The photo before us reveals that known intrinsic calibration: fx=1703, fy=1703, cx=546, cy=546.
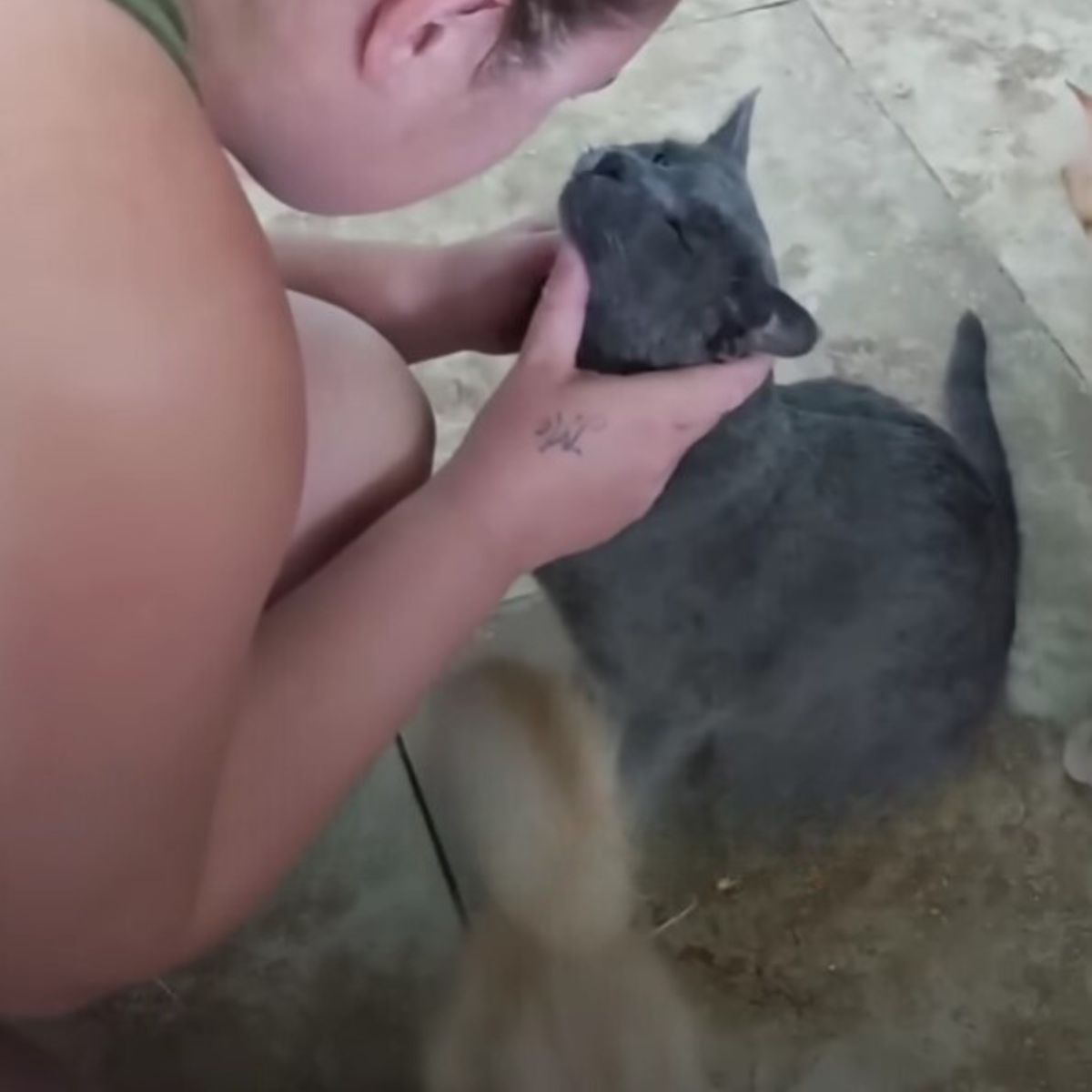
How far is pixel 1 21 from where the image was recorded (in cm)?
51

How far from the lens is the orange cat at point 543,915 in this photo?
2.90ft

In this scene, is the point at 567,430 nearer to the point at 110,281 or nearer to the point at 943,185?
the point at 110,281

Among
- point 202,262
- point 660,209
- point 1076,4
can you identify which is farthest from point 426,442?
point 1076,4

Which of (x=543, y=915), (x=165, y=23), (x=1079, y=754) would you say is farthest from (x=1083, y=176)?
(x=165, y=23)

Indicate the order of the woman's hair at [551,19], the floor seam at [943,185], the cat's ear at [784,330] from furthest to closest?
the floor seam at [943,185] < the cat's ear at [784,330] < the woman's hair at [551,19]

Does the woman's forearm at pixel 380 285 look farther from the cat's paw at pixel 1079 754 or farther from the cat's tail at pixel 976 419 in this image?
the cat's paw at pixel 1079 754

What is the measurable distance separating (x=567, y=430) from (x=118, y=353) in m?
0.29

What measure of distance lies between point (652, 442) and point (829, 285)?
0.45 metres

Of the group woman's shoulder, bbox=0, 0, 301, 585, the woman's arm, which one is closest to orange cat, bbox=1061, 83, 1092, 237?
the woman's arm

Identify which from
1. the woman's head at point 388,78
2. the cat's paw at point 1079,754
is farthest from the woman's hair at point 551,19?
the cat's paw at point 1079,754

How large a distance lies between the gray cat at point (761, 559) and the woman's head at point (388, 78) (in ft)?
0.32

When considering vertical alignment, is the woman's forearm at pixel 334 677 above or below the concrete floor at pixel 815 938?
above

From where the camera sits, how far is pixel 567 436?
0.78 metres

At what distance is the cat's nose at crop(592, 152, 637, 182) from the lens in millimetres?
767
